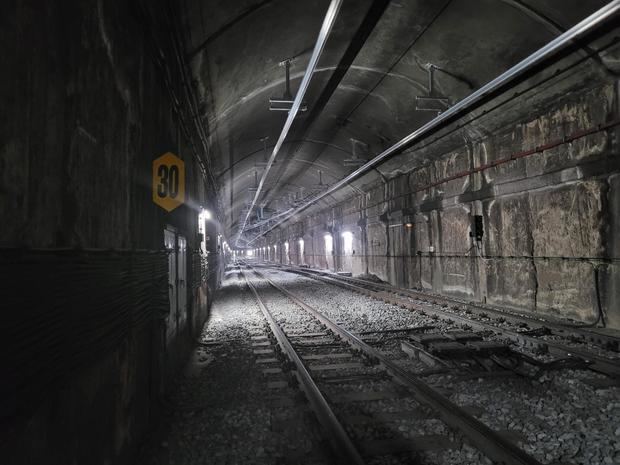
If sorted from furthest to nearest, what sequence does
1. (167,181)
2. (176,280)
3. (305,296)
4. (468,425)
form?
1. (305,296)
2. (176,280)
3. (167,181)
4. (468,425)

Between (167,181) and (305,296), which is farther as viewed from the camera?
(305,296)

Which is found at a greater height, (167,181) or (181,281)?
(167,181)

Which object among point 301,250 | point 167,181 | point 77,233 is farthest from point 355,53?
point 301,250

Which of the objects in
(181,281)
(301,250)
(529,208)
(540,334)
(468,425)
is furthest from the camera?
(301,250)

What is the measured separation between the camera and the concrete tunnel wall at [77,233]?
1.57 m

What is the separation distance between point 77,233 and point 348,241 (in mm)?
20781

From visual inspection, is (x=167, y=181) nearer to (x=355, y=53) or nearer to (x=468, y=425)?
(x=468, y=425)

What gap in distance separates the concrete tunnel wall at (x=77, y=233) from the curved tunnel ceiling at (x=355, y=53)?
2464 millimetres

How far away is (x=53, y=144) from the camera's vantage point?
6.29 ft

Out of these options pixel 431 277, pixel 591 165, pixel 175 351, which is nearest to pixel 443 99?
pixel 591 165

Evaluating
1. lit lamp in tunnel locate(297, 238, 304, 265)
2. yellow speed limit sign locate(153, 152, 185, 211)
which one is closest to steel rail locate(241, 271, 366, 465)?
yellow speed limit sign locate(153, 152, 185, 211)

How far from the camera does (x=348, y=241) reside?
22688 millimetres

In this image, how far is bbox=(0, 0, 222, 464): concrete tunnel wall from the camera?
5.14 feet

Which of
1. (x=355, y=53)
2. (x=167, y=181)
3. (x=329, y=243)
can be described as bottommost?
(x=329, y=243)
